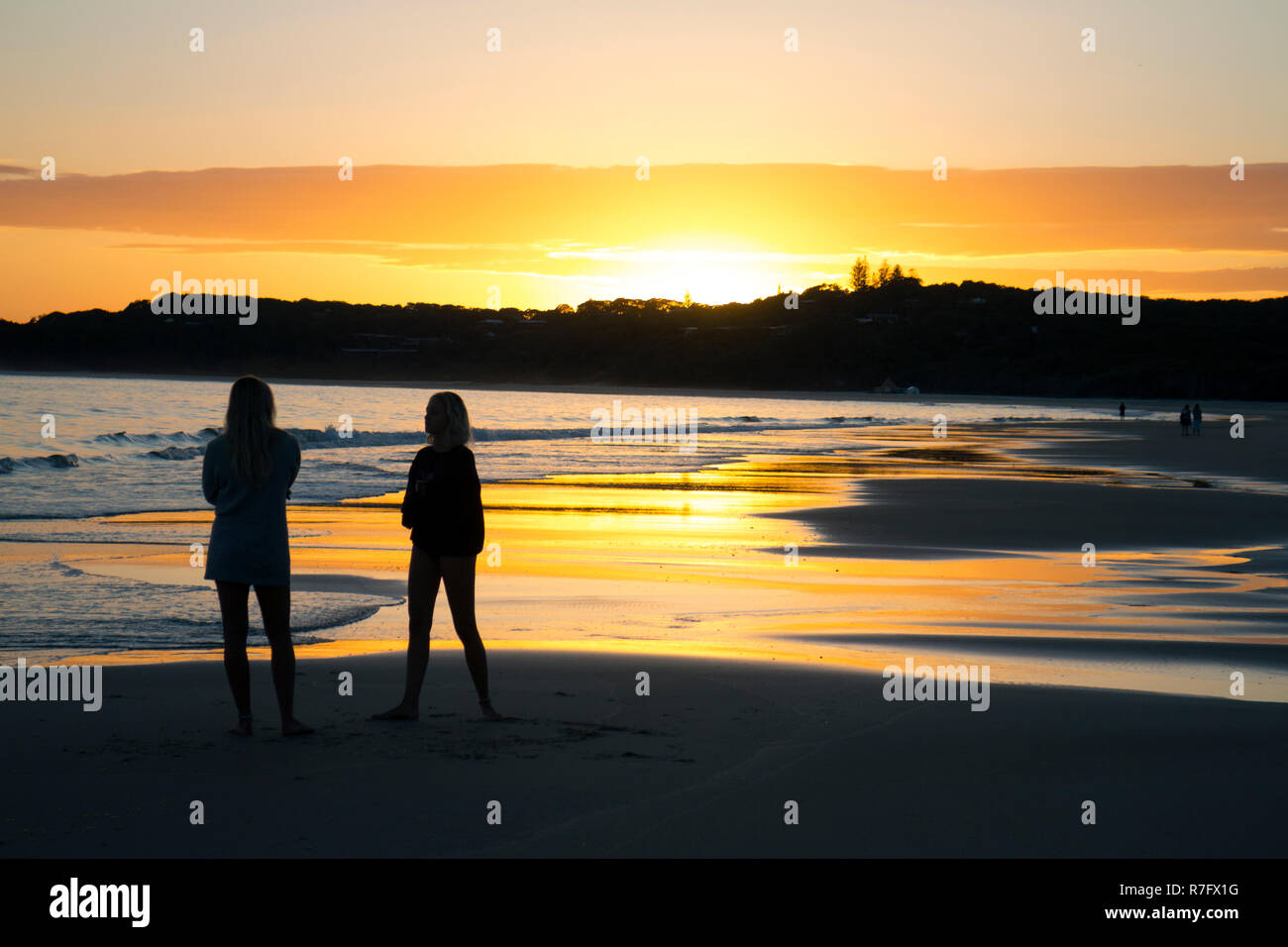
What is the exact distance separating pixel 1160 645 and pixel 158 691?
6768mm

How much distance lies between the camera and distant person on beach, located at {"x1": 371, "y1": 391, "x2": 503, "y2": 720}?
20.8 ft

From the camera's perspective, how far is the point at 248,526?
600cm

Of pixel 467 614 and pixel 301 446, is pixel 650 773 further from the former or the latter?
pixel 301 446

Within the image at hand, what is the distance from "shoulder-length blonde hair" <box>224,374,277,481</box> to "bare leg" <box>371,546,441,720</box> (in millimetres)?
942

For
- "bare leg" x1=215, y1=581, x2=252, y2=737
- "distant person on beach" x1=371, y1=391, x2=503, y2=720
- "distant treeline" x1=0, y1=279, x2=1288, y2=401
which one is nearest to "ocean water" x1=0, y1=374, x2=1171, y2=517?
"bare leg" x1=215, y1=581, x2=252, y2=737

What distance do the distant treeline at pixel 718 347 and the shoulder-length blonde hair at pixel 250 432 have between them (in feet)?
458

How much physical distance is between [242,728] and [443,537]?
1.38m

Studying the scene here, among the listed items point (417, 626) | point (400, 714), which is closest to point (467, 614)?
point (417, 626)

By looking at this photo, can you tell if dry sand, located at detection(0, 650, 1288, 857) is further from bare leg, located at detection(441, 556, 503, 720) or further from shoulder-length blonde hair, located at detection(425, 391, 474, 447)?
shoulder-length blonde hair, located at detection(425, 391, 474, 447)

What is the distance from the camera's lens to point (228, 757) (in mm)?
5617

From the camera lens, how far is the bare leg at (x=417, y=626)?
633cm

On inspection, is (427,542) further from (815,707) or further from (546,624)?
(546,624)

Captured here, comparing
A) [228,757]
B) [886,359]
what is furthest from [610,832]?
[886,359]

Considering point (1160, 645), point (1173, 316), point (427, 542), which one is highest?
point (1173, 316)
